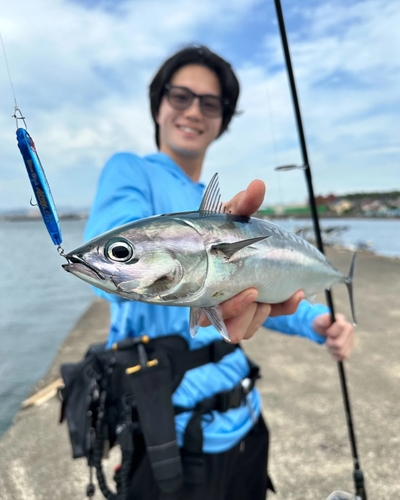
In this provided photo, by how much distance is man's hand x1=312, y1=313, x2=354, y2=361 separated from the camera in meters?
2.33

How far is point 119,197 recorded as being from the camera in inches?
67.6

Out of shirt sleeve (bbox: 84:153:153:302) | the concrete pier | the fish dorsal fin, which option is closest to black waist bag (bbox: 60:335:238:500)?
shirt sleeve (bbox: 84:153:153:302)

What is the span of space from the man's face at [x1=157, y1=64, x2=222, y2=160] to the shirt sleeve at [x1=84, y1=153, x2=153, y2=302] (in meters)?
0.41

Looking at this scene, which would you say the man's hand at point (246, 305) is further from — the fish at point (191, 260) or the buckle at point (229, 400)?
the buckle at point (229, 400)

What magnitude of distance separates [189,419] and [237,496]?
25.2 inches

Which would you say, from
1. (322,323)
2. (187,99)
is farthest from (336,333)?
(187,99)

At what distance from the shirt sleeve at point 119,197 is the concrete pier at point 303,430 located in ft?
7.53

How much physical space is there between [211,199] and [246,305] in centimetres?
36

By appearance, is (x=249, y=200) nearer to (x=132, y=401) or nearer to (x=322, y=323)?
(x=132, y=401)

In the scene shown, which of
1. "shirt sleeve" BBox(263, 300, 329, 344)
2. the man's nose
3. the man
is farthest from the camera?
"shirt sleeve" BBox(263, 300, 329, 344)

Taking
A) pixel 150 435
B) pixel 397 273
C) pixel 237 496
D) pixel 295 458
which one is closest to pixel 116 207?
pixel 150 435

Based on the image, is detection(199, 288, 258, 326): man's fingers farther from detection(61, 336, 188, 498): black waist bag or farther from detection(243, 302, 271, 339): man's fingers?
detection(61, 336, 188, 498): black waist bag

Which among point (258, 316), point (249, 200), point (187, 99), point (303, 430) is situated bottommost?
point (303, 430)

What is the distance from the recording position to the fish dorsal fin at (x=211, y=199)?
1129mm
